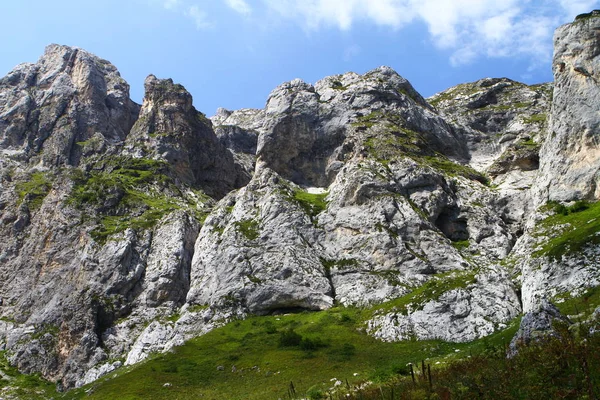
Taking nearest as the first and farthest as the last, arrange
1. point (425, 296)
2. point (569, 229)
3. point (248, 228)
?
1. point (425, 296)
2. point (569, 229)
3. point (248, 228)

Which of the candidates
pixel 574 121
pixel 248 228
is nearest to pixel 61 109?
pixel 248 228

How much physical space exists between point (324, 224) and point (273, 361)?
138ft

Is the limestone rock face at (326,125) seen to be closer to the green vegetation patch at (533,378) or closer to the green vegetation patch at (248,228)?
the green vegetation patch at (248,228)

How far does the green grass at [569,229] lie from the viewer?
1845 inches

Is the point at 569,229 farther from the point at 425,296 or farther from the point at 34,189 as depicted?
the point at 34,189

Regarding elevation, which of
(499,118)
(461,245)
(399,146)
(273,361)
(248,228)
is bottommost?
(273,361)

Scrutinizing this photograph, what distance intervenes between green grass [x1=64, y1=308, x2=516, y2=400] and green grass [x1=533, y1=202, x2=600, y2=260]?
38.0ft

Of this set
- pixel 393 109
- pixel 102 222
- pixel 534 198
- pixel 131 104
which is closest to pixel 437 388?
pixel 534 198

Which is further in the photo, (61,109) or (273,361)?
(61,109)

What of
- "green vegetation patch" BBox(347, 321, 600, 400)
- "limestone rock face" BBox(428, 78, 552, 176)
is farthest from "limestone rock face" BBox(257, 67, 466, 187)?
"green vegetation patch" BBox(347, 321, 600, 400)

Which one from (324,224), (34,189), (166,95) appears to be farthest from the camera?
(166,95)

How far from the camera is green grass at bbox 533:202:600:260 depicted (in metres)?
46.9

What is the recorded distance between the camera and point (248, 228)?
88875mm

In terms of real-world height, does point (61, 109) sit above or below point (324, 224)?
above
